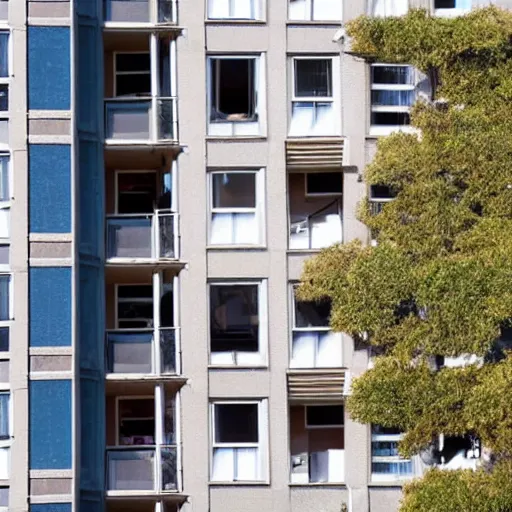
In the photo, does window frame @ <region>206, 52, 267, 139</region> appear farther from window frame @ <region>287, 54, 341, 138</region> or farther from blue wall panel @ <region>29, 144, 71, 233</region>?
blue wall panel @ <region>29, 144, 71, 233</region>

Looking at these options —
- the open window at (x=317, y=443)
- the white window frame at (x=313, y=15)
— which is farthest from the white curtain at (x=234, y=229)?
the white window frame at (x=313, y=15)

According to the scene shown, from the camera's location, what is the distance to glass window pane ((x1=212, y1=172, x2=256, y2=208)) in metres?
29.5

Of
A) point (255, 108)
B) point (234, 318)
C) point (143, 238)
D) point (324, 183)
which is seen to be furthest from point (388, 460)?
point (255, 108)

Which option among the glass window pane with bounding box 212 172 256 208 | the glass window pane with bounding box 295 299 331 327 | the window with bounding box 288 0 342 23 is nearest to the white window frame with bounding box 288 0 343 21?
the window with bounding box 288 0 342 23

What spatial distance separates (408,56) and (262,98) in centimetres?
265

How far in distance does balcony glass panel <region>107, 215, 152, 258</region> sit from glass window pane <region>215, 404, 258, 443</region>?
3020 mm

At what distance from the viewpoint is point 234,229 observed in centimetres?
2945

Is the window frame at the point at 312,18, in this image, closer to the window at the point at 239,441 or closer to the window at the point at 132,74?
the window at the point at 132,74

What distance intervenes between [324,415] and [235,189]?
4.29m

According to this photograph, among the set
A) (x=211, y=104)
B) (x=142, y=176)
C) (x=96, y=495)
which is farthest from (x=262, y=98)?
(x=96, y=495)

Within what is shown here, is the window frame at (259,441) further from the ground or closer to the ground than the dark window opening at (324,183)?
closer to the ground

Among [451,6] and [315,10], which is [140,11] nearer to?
[315,10]

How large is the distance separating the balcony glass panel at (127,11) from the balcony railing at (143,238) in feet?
11.4

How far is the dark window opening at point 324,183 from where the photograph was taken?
1189 inches
